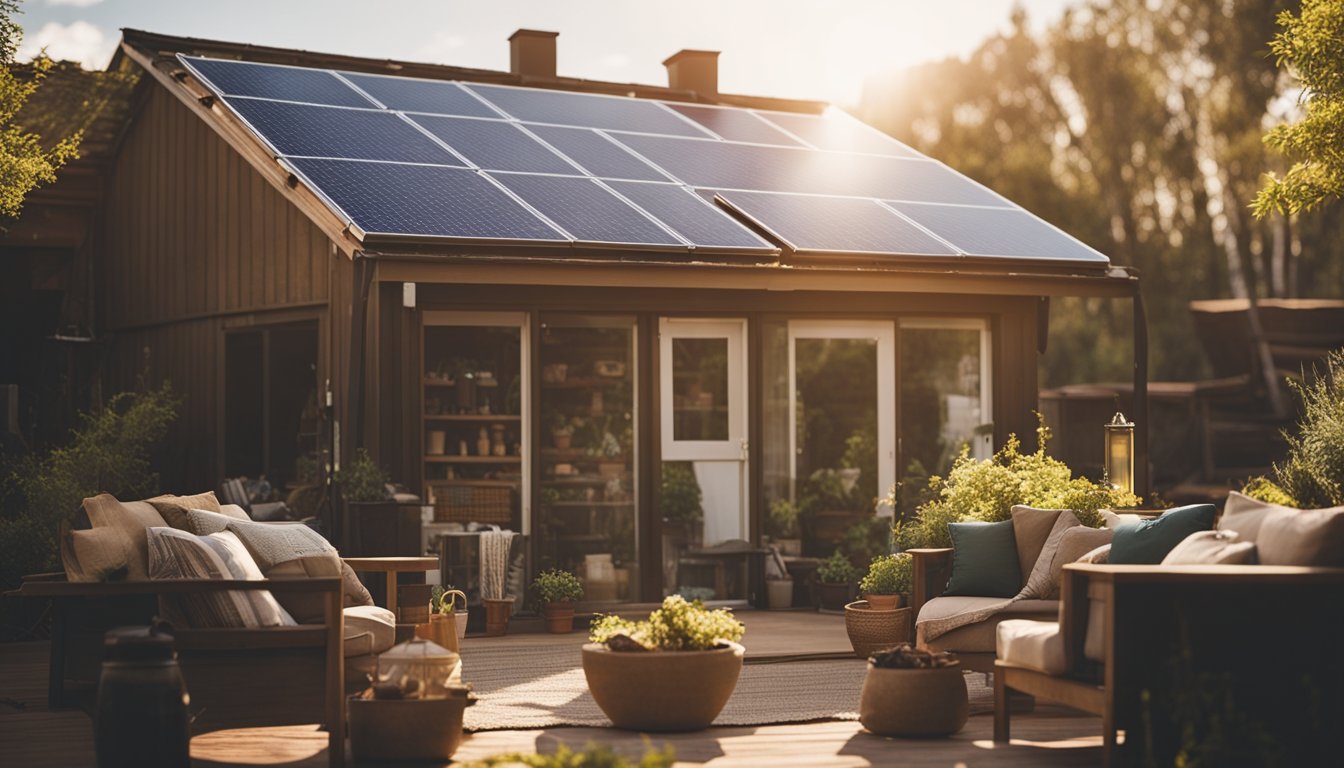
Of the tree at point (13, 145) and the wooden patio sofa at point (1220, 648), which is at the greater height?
the tree at point (13, 145)

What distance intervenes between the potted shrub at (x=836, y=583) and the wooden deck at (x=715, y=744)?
3604mm

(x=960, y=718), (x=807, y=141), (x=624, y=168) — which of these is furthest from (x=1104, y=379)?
(x=960, y=718)

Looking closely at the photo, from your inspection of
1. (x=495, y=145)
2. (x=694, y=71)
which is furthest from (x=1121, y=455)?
(x=694, y=71)

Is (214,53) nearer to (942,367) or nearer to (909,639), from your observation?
(942,367)

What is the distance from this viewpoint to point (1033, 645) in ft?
18.5

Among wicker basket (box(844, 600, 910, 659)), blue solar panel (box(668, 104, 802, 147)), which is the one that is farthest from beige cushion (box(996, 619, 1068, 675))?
blue solar panel (box(668, 104, 802, 147))

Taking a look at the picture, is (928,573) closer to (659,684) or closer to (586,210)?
(659,684)

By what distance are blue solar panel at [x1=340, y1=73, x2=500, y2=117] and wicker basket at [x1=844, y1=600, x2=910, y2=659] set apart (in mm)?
5444

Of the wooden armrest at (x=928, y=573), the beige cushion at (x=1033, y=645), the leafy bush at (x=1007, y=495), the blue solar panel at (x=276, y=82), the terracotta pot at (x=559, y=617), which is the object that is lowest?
the terracotta pot at (x=559, y=617)

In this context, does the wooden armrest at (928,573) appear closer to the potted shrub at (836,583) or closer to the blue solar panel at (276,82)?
the potted shrub at (836,583)

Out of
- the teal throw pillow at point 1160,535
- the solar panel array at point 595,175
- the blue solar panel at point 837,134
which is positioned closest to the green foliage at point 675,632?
the teal throw pillow at point 1160,535

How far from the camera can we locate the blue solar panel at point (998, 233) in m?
11.0

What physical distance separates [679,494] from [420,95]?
12.6ft

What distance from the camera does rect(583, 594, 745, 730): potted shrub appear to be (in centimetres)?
590
